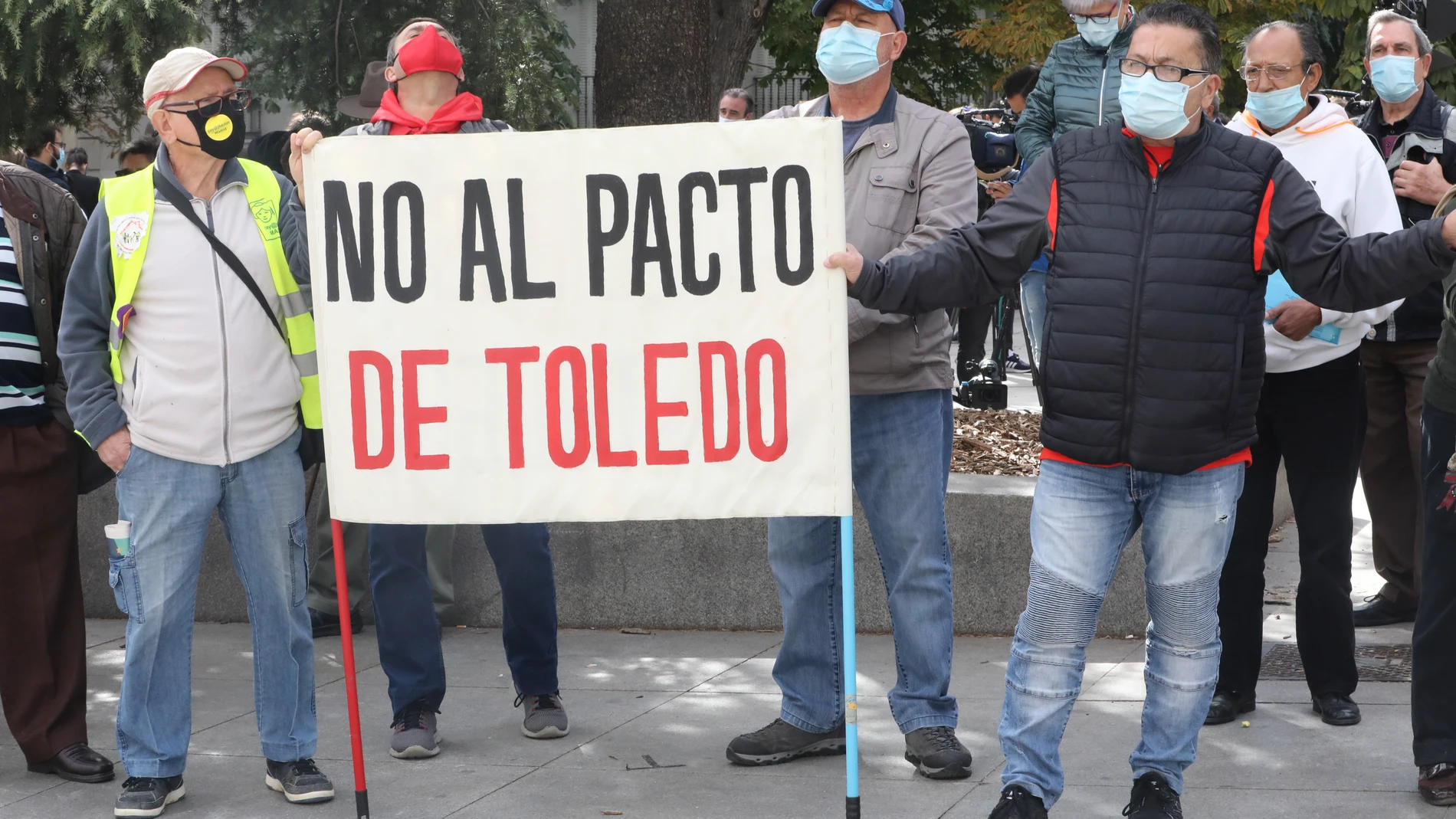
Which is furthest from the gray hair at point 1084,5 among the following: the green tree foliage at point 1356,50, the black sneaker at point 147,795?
the green tree foliage at point 1356,50

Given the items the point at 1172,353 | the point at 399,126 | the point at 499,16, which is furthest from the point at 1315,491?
the point at 499,16

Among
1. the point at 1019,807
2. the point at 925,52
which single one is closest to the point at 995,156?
the point at 1019,807

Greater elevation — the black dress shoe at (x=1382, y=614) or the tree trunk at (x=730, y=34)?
the tree trunk at (x=730, y=34)

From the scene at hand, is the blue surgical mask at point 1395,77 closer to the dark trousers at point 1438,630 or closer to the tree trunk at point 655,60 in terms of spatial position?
the dark trousers at point 1438,630

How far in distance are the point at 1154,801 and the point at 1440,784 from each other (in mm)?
841

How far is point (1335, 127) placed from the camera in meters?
4.84

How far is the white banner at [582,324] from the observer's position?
384 cm

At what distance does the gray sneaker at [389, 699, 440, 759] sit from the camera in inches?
191

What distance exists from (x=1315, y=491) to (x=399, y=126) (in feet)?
10.0

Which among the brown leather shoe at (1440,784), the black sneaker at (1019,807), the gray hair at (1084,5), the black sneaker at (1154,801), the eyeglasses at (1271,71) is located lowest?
the brown leather shoe at (1440,784)

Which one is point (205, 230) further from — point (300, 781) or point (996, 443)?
point (996, 443)

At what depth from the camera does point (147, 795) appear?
14.3 ft

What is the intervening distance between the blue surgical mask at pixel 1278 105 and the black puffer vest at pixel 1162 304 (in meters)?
1.15

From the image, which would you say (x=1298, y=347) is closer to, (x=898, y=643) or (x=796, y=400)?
(x=898, y=643)
